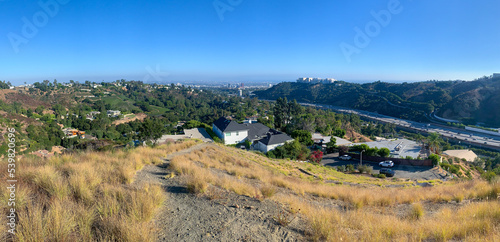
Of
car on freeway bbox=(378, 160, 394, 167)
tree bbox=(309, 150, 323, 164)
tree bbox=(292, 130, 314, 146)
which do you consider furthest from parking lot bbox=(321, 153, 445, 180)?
tree bbox=(292, 130, 314, 146)

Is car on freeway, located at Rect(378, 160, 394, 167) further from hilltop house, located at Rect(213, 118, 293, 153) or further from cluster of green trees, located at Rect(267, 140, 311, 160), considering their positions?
hilltop house, located at Rect(213, 118, 293, 153)

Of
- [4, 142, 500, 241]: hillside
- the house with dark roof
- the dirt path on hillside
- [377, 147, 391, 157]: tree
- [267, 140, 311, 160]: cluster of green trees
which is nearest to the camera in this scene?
[4, 142, 500, 241]: hillside

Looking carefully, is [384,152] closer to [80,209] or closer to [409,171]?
[409,171]

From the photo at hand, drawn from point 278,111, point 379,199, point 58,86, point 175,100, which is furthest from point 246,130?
point 58,86

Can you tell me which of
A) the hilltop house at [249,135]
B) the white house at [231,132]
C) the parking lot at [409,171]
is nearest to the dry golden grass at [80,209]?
the hilltop house at [249,135]

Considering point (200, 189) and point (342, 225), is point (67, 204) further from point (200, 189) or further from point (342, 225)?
point (342, 225)
